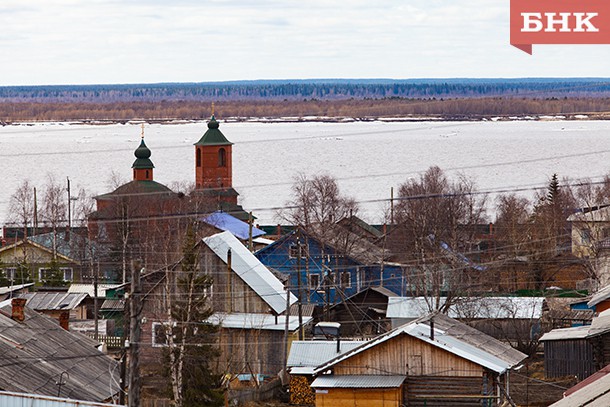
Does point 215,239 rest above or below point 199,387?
above

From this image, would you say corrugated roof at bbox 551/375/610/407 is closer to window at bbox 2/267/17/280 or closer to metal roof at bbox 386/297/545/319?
metal roof at bbox 386/297/545/319

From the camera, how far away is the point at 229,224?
52.7 meters

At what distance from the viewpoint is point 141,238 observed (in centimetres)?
5009

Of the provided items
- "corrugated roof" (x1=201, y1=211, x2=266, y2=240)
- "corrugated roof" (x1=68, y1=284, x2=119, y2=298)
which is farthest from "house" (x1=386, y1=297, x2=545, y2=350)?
"corrugated roof" (x1=201, y1=211, x2=266, y2=240)

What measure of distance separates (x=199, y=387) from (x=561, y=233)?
30433mm

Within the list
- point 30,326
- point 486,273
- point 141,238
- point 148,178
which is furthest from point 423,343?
point 148,178

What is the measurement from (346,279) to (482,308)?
28.0 feet

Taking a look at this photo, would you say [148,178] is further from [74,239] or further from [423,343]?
[423,343]

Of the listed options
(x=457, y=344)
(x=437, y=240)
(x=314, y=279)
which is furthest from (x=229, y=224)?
(x=457, y=344)

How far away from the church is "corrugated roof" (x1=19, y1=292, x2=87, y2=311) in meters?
5.49

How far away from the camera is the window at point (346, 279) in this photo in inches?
1646

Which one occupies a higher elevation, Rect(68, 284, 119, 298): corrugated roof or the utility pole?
the utility pole

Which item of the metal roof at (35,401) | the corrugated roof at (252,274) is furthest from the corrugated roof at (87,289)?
the metal roof at (35,401)

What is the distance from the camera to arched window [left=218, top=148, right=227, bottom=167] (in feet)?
233
